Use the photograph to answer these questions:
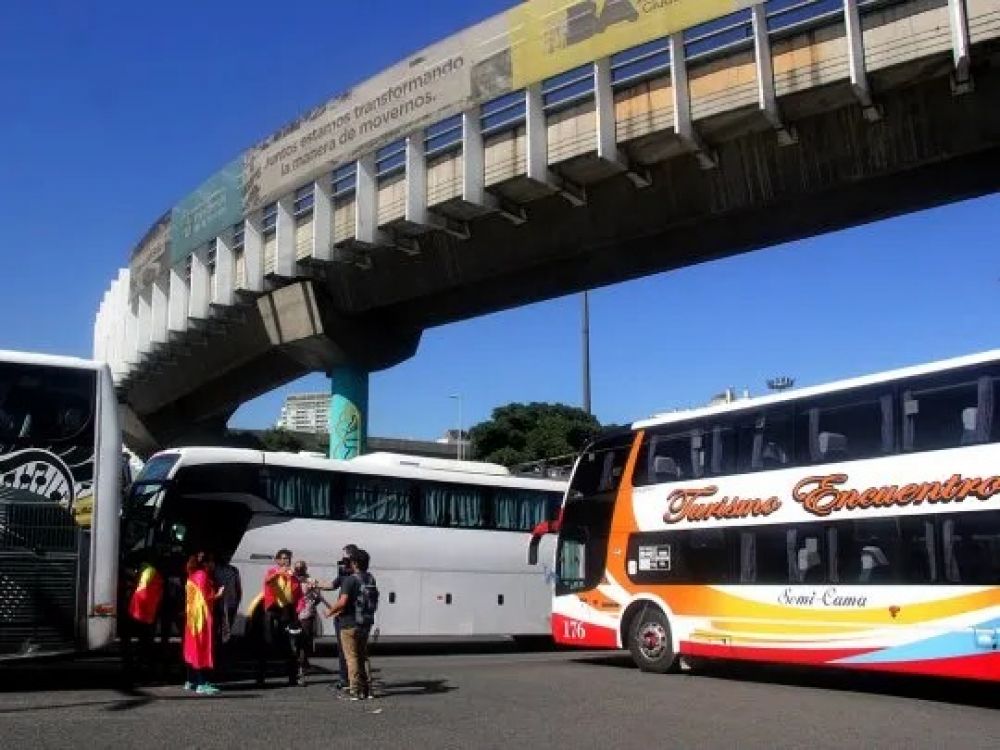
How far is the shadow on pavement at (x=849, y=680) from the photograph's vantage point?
12.5m

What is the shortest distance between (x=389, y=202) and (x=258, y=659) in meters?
13.3

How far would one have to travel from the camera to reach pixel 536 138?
20109mm

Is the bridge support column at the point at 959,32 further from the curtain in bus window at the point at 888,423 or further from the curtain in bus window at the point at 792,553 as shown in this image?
the curtain in bus window at the point at 792,553

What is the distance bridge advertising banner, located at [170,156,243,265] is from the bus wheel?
17973 mm

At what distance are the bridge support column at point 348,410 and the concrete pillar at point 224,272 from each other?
361 cm

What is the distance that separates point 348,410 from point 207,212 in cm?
745

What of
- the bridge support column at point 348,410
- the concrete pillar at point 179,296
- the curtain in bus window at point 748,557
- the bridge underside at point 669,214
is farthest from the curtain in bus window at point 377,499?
the concrete pillar at point 179,296

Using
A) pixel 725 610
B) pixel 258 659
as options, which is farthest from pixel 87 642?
pixel 725 610

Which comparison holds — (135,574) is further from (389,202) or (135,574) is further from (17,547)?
(389,202)

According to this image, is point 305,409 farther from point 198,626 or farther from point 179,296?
point 198,626

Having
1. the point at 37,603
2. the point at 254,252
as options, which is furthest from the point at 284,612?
the point at 254,252

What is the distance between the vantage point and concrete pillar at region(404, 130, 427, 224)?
73.0 feet

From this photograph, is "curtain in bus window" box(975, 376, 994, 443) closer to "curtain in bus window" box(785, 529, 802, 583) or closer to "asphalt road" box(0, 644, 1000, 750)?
"curtain in bus window" box(785, 529, 802, 583)

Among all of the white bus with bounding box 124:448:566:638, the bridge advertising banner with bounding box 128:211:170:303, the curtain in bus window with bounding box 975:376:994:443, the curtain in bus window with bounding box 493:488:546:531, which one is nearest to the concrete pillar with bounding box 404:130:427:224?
the white bus with bounding box 124:448:566:638
